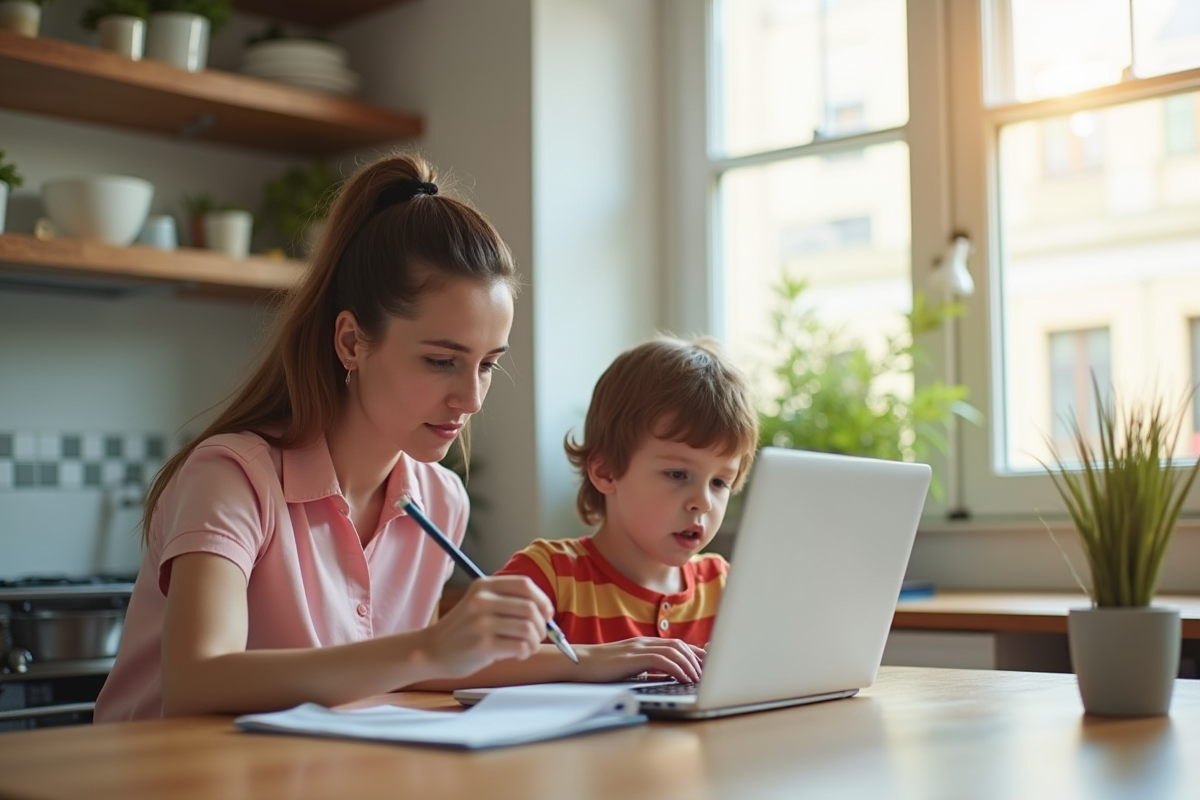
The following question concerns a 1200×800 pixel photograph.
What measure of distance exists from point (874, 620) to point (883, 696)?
0.08 meters

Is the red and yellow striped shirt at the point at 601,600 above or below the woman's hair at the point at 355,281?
below

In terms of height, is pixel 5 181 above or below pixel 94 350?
above

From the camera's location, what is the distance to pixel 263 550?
4.83 ft

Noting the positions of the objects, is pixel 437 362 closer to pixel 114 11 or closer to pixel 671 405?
pixel 671 405

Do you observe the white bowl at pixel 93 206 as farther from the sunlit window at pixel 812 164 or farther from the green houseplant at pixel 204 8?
the sunlit window at pixel 812 164

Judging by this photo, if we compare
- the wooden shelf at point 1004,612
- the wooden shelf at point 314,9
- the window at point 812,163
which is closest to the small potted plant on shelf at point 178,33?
the wooden shelf at point 314,9

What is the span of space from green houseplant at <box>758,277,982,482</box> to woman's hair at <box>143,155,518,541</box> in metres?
1.41

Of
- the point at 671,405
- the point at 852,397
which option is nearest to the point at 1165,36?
the point at 852,397

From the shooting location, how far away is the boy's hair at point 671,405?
5.64 feet

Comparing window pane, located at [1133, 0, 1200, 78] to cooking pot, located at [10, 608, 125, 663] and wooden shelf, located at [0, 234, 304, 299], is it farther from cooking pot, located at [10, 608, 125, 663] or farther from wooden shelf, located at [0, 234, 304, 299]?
cooking pot, located at [10, 608, 125, 663]

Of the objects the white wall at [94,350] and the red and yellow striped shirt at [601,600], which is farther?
the white wall at [94,350]

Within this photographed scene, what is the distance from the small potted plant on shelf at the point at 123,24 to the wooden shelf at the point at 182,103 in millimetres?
53

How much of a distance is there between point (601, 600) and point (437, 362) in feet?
1.42

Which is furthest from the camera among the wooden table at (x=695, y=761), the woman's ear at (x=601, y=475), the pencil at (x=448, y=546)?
the woman's ear at (x=601, y=475)
